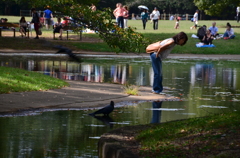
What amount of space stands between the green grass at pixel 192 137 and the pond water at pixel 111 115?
890 millimetres

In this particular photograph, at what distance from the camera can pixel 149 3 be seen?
91938 mm

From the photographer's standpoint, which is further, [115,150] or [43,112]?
[43,112]

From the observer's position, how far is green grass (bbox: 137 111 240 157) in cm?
640

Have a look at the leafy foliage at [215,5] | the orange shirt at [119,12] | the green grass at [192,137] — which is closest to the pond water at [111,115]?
the green grass at [192,137]

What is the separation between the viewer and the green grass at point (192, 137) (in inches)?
252

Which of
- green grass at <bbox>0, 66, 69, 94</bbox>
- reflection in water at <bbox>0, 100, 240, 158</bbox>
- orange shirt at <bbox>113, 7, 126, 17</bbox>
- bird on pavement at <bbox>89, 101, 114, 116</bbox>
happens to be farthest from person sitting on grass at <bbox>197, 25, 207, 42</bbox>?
bird on pavement at <bbox>89, 101, 114, 116</bbox>

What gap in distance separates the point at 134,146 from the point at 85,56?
64.9 ft

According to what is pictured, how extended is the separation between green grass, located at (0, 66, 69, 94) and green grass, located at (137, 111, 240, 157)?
5.72 metres

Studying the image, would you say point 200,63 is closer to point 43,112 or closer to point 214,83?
point 214,83

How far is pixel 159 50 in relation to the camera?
13.3 m

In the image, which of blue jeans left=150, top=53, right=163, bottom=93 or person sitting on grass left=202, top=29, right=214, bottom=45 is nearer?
blue jeans left=150, top=53, right=163, bottom=93

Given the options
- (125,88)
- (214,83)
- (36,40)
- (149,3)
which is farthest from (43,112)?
(149,3)

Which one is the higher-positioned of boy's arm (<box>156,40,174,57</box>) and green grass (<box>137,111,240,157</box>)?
boy's arm (<box>156,40,174,57</box>)

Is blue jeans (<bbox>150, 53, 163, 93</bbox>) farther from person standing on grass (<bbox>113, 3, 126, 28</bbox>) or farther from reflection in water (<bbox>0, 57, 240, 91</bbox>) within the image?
person standing on grass (<bbox>113, 3, 126, 28</bbox>)
